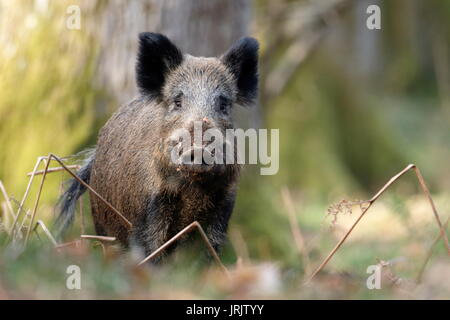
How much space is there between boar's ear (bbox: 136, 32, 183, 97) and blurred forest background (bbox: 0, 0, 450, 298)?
1.43 meters

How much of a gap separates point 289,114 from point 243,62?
13205 mm

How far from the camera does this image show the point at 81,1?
939 centimetres

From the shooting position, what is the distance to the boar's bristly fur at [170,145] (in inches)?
249

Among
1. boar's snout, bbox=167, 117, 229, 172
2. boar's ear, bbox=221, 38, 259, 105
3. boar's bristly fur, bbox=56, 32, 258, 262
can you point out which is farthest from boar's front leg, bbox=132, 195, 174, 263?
boar's ear, bbox=221, 38, 259, 105

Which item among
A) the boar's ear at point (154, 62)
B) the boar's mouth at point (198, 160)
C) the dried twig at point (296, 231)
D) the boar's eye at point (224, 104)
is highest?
the boar's ear at point (154, 62)

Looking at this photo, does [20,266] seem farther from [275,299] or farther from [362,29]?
[362,29]

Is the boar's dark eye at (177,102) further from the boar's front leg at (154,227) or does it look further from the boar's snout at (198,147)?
the boar's front leg at (154,227)

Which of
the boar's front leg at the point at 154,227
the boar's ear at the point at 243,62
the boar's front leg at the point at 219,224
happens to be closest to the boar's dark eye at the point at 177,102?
the boar's ear at the point at 243,62

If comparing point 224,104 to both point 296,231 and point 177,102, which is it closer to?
point 177,102

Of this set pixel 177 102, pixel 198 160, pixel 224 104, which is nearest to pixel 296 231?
pixel 224 104

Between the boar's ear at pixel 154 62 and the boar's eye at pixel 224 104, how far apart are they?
2.05ft

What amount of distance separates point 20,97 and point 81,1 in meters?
1.52

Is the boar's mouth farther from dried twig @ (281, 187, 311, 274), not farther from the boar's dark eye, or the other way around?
dried twig @ (281, 187, 311, 274)

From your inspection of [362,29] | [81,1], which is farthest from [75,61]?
[362,29]
